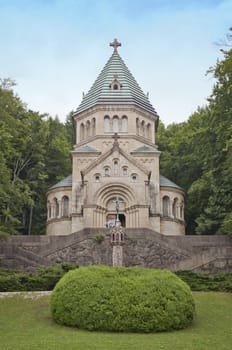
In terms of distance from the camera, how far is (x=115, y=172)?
43.0 m

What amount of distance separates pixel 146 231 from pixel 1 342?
20.0m

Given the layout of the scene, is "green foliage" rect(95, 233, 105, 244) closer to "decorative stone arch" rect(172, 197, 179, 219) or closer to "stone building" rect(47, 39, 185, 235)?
"stone building" rect(47, 39, 185, 235)

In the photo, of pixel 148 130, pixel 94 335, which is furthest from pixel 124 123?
pixel 94 335

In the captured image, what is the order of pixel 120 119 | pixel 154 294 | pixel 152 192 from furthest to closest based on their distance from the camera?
pixel 120 119
pixel 152 192
pixel 154 294

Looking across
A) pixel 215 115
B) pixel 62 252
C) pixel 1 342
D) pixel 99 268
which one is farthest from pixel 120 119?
pixel 1 342

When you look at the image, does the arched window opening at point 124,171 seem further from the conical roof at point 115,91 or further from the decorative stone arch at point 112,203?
the conical roof at point 115,91

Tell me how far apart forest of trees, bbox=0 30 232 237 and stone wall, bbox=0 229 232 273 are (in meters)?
1.66

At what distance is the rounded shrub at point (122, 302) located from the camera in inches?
622

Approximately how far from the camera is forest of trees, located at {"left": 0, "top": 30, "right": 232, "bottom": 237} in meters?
32.0

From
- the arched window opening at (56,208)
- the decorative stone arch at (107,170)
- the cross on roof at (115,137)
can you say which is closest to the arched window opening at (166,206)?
the decorative stone arch at (107,170)

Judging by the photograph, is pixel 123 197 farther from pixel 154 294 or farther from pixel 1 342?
pixel 1 342

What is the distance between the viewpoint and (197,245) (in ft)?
113

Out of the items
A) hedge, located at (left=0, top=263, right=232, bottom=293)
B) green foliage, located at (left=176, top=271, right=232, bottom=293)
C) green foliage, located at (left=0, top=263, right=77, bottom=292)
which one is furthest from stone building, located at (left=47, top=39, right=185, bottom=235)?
green foliage, located at (left=0, top=263, right=77, bottom=292)

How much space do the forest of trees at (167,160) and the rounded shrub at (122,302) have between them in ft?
37.0
